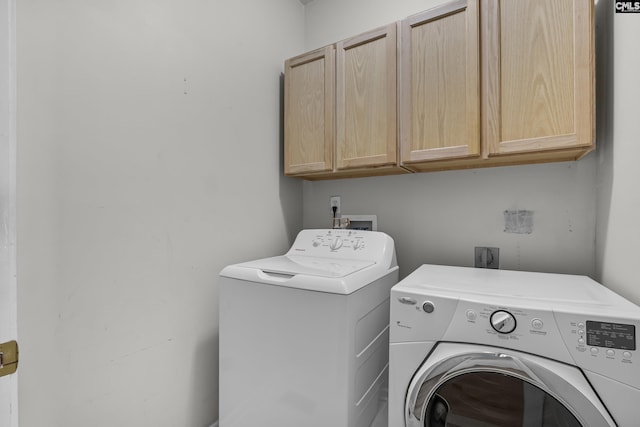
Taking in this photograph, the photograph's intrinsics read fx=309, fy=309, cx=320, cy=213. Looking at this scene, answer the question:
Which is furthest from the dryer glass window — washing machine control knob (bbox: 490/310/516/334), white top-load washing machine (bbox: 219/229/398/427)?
white top-load washing machine (bbox: 219/229/398/427)

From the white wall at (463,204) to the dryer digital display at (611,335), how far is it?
0.74m

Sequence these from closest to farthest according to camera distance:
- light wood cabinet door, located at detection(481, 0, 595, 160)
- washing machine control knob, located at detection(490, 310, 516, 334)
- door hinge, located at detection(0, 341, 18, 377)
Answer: door hinge, located at detection(0, 341, 18, 377), washing machine control knob, located at detection(490, 310, 516, 334), light wood cabinet door, located at detection(481, 0, 595, 160)

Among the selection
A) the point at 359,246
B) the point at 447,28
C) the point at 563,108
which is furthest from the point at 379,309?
the point at 447,28

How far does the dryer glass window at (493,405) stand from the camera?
33.4 inches

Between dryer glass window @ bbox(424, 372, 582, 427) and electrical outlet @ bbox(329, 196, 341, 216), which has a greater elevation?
electrical outlet @ bbox(329, 196, 341, 216)

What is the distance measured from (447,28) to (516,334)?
1.27 metres

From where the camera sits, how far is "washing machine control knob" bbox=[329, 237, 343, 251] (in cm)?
161

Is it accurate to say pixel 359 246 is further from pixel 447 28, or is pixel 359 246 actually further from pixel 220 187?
pixel 447 28

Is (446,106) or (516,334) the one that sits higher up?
(446,106)

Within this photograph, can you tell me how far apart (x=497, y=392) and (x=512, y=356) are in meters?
Answer: 0.14

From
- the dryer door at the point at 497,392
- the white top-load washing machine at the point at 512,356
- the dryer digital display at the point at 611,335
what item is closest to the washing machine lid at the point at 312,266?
the white top-load washing machine at the point at 512,356

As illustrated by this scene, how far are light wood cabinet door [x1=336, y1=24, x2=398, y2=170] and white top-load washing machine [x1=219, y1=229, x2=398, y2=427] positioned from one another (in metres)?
0.56

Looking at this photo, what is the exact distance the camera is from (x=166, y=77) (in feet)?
4.30

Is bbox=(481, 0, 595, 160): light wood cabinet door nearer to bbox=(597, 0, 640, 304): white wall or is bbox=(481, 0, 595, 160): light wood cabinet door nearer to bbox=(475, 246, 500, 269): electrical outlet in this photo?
bbox=(597, 0, 640, 304): white wall
